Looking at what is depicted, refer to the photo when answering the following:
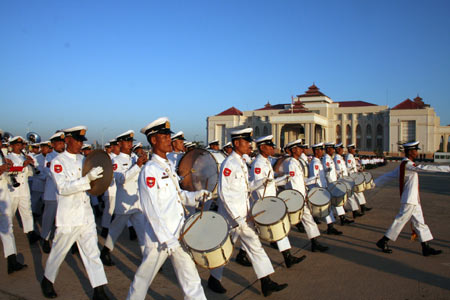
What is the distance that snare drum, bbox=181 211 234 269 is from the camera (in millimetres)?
3492

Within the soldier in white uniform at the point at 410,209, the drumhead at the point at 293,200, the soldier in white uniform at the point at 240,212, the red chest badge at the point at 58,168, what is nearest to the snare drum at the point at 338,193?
the soldier in white uniform at the point at 410,209

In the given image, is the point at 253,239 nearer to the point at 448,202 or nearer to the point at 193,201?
the point at 193,201

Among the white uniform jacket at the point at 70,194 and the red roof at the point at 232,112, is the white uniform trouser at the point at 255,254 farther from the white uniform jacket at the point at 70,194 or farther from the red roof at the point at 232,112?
the red roof at the point at 232,112

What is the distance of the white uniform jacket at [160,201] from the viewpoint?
3.32 m

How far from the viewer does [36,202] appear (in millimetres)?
9695

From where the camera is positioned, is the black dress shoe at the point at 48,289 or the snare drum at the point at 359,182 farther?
the snare drum at the point at 359,182

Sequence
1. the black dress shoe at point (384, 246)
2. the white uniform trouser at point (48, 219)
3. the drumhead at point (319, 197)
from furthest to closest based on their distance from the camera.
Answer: the drumhead at point (319, 197)
the white uniform trouser at point (48, 219)
the black dress shoe at point (384, 246)

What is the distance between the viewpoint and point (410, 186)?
621 centimetres

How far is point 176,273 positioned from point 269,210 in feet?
5.69

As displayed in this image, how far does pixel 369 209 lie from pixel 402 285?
6132 mm

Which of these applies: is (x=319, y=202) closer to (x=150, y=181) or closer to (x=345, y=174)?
(x=345, y=174)

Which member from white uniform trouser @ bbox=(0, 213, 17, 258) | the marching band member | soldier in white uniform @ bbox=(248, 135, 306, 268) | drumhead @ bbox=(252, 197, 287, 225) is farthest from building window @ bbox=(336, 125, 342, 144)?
the marching band member

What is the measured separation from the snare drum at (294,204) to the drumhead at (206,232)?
72.6 inches

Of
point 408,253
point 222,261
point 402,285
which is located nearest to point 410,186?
point 408,253
